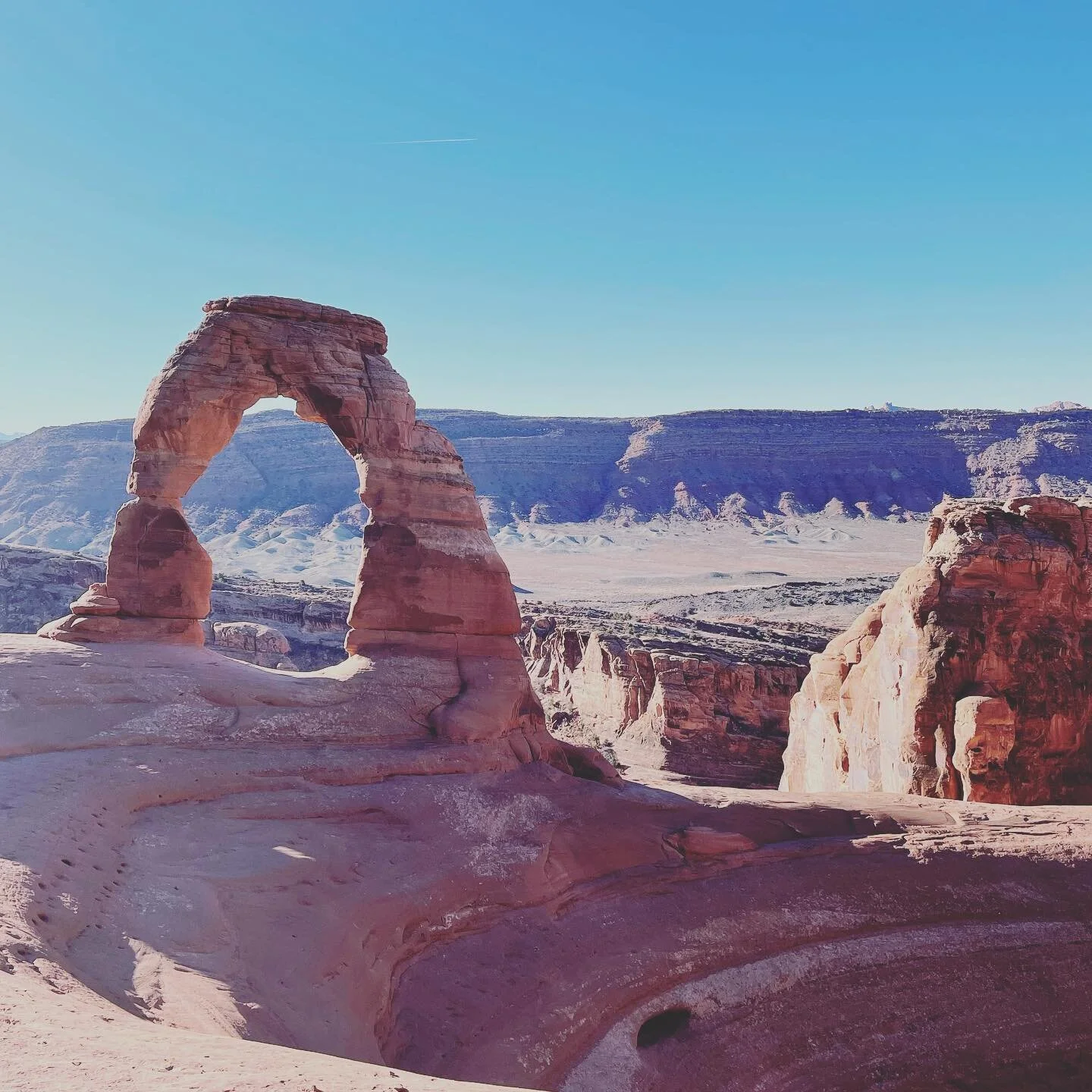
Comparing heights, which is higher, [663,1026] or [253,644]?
[663,1026]

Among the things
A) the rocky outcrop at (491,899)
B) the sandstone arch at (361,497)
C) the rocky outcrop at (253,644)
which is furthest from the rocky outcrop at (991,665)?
the rocky outcrop at (253,644)

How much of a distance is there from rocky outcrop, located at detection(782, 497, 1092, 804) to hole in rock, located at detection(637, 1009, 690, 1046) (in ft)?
28.0

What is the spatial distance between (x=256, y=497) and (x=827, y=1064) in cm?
13704

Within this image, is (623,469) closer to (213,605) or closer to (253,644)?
(213,605)

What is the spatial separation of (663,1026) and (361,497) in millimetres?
9310

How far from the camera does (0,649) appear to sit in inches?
584

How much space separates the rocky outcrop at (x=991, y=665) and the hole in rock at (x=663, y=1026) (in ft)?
28.0

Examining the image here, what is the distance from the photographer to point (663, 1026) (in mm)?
13742

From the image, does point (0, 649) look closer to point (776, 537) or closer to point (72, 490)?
point (776, 537)

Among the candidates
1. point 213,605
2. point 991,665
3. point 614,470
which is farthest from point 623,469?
point 991,665

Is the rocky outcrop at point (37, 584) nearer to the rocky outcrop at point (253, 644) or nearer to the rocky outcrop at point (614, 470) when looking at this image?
the rocky outcrop at point (253, 644)

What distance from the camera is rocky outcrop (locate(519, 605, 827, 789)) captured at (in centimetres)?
3766

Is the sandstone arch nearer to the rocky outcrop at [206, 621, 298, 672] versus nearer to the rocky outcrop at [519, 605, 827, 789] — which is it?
the rocky outcrop at [519, 605, 827, 789]

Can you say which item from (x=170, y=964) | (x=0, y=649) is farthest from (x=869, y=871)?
(x=0, y=649)
